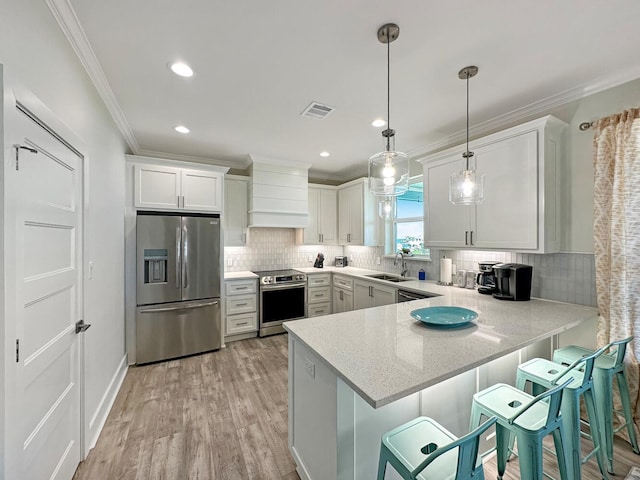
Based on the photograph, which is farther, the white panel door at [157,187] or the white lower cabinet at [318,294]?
the white lower cabinet at [318,294]

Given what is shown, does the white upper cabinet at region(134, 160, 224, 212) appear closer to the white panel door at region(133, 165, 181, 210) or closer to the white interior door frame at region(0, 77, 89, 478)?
the white panel door at region(133, 165, 181, 210)

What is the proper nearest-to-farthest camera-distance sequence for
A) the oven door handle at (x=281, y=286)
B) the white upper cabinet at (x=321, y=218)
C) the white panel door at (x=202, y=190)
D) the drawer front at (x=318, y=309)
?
the white panel door at (x=202, y=190)
the oven door handle at (x=281, y=286)
the drawer front at (x=318, y=309)
the white upper cabinet at (x=321, y=218)

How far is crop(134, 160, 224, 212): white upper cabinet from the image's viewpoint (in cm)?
317

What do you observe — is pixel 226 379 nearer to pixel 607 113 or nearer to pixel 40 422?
pixel 40 422

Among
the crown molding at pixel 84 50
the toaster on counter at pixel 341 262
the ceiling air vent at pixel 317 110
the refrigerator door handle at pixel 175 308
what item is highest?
the ceiling air vent at pixel 317 110

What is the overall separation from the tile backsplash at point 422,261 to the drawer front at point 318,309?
2.87 feet

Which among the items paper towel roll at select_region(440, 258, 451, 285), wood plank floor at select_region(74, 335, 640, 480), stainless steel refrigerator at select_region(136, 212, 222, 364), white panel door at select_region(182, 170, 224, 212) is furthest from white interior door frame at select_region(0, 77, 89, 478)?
paper towel roll at select_region(440, 258, 451, 285)

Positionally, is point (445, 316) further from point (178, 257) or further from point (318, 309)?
point (178, 257)

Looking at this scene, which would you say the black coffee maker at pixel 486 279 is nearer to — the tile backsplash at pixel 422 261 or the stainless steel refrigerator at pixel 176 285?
the tile backsplash at pixel 422 261

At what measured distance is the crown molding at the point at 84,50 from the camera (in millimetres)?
1391

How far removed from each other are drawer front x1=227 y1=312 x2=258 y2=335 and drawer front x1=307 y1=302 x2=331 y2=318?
2.82ft

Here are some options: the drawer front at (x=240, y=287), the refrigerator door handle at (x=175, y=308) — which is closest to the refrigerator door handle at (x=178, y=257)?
the refrigerator door handle at (x=175, y=308)

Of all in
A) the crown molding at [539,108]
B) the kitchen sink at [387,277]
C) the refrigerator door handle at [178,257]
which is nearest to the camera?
the crown molding at [539,108]

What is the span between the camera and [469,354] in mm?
1298
